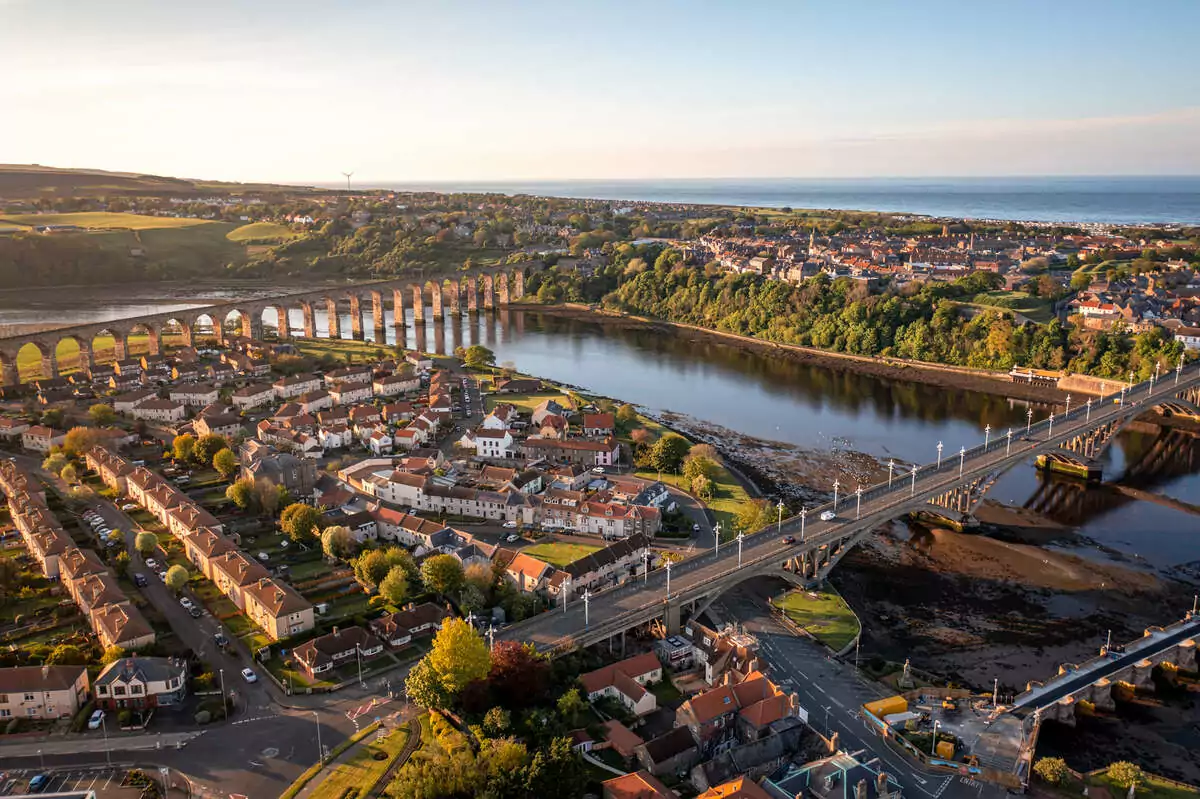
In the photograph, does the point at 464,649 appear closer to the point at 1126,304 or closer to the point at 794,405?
the point at 794,405

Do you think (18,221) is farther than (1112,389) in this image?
Yes

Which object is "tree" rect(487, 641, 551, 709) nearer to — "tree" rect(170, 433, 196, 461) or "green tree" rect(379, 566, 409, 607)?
"green tree" rect(379, 566, 409, 607)

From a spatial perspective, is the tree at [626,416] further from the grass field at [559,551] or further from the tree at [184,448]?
the tree at [184,448]

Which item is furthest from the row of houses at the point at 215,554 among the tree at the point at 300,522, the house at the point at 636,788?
the house at the point at 636,788

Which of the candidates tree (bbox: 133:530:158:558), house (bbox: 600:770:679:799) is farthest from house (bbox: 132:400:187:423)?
house (bbox: 600:770:679:799)

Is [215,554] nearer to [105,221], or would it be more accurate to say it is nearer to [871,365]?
[871,365]

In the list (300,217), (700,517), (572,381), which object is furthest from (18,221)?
(700,517)

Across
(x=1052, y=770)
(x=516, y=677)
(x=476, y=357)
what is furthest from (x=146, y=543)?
(x=476, y=357)
